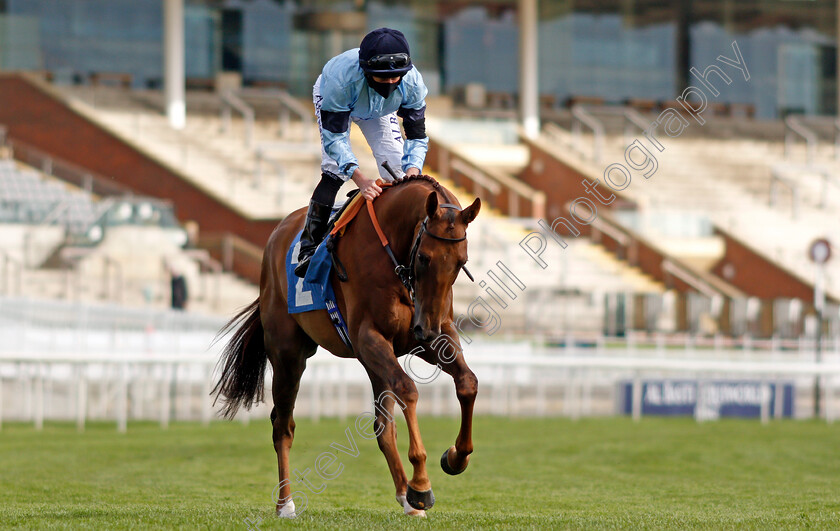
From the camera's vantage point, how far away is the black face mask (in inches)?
210

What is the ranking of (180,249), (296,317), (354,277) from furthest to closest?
(180,249) < (296,317) < (354,277)

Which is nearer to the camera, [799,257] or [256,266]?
[256,266]

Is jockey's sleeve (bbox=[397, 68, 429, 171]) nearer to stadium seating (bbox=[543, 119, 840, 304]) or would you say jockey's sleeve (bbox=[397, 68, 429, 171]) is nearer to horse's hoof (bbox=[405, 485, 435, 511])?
horse's hoof (bbox=[405, 485, 435, 511])

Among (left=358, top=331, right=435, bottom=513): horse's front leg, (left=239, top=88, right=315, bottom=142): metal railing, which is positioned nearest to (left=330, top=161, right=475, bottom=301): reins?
(left=358, top=331, right=435, bottom=513): horse's front leg

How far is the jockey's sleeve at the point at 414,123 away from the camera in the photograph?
552cm

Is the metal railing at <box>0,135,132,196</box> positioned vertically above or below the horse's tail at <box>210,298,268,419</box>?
above

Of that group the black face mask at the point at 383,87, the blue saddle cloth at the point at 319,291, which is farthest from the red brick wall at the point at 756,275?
the black face mask at the point at 383,87

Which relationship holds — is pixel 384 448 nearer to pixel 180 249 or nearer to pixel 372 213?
pixel 372 213

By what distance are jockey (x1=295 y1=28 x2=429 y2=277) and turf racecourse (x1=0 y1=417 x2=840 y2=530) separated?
1.39 m

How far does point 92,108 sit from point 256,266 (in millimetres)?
6816

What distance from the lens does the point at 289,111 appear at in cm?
2469

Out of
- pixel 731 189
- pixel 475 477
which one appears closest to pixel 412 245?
pixel 475 477

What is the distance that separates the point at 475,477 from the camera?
846 cm

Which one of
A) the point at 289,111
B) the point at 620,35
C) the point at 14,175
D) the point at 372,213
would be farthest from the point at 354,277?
the point at 620,35
